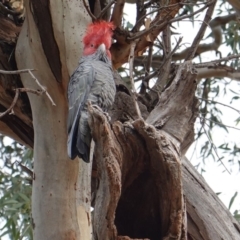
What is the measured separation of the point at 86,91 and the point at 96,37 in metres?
0.22

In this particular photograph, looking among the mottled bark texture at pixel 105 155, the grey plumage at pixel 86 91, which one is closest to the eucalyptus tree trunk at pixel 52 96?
the mottled bark texture at pixel 105 155

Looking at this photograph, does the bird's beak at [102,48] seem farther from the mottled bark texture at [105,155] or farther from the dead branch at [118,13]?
the dead branch at [118,13]

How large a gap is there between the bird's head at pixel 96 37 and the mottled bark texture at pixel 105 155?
5 centimetres

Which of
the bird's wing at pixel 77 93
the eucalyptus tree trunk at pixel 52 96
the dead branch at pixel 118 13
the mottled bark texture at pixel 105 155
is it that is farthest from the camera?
the dead branch at pixel 118 13

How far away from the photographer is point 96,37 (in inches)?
61.1

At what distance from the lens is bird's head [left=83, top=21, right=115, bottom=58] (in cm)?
154

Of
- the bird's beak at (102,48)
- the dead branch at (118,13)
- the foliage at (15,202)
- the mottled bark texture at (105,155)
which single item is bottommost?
the foliage at (15,202)

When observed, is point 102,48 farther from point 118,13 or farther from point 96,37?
point 118,13

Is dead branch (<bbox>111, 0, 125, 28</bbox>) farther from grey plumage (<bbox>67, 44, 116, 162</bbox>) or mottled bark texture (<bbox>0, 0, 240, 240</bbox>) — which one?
grey plumage (<bbox>67, 44, 116, 162</bbox>)

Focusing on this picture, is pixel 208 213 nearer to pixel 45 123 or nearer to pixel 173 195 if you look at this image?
pixel 173 195

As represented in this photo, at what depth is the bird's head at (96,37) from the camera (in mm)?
1541

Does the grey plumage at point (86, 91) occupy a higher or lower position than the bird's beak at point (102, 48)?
lower

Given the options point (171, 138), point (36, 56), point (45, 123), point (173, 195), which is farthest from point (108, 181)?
point (36, 56)

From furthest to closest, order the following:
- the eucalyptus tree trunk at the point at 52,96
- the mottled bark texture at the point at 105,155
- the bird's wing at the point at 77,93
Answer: the eucalyptus tree trunk at the point at 52,96 < the bird's wing at the point at 77,93 < the mottled bark texture at the point at 105,155
